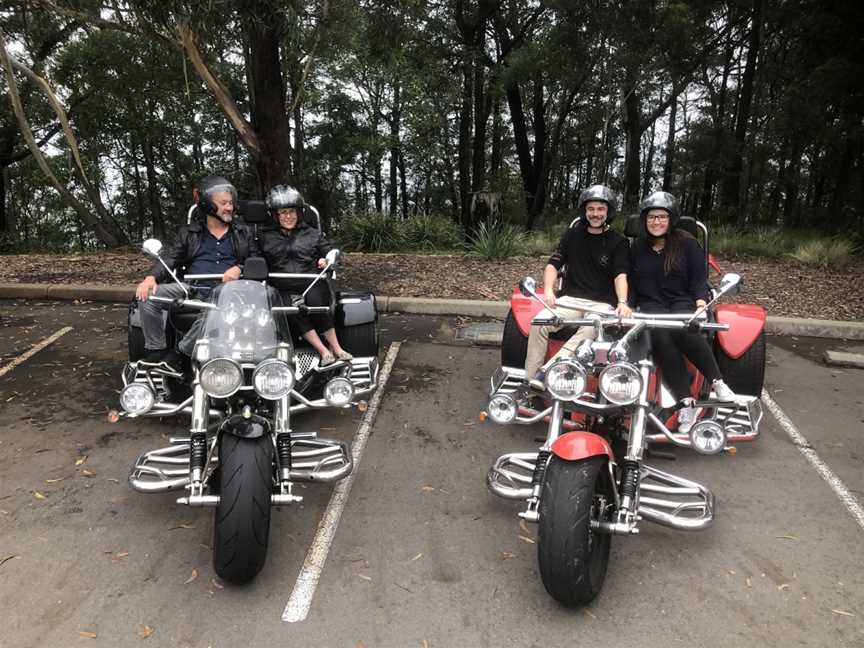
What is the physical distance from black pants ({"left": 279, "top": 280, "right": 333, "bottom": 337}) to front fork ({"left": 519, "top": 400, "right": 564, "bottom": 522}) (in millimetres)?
2188

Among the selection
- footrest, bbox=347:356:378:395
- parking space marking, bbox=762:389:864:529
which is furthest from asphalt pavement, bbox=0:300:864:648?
footrest, bbox=347:356:378:395

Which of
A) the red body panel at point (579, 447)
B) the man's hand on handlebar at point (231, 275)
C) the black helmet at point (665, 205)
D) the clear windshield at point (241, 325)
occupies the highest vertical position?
the black helmet at point (665, 205)

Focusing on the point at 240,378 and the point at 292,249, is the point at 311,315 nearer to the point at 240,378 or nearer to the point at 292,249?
the point at 292,249

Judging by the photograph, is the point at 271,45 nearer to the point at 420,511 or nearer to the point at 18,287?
the point at 18,287

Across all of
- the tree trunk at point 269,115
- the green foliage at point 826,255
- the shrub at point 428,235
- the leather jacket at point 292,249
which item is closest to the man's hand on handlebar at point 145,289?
the leather jacket at point 292,249

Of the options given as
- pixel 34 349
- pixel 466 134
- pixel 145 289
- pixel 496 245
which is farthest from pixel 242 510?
pixel 466 134

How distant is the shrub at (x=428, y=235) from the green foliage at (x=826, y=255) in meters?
5.78

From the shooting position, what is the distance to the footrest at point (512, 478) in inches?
127

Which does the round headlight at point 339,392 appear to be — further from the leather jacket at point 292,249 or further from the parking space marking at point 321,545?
the leather jacket at point 292,249

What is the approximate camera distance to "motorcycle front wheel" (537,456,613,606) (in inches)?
107

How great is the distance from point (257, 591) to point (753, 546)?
2540 mm

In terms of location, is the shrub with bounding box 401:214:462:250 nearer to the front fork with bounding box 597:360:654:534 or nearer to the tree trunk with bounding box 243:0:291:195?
the tree trunk with bounding box 243:0:291:195

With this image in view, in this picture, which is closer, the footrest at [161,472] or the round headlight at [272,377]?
the round headlight at [272,377]

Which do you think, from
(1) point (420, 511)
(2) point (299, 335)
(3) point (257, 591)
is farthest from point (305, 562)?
(2) point (299, 335)
